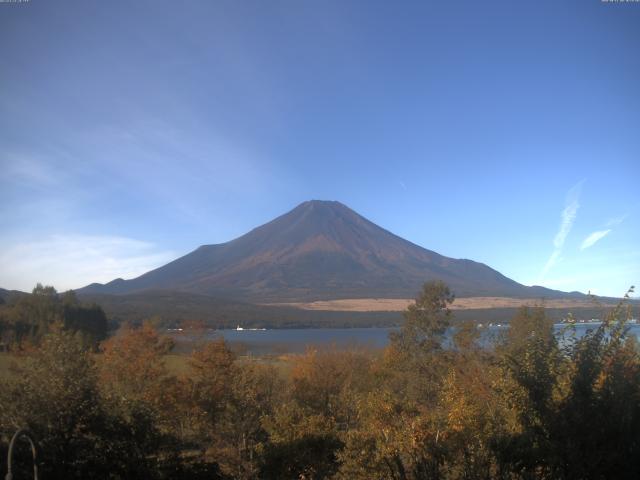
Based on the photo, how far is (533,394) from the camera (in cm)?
890

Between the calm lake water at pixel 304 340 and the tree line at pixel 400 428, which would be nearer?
the tree line at pixel 400 428

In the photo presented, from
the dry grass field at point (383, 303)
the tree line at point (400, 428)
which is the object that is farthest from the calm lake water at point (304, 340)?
the dry grass field at point (383, 303)

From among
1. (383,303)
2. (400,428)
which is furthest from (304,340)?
(383,303)

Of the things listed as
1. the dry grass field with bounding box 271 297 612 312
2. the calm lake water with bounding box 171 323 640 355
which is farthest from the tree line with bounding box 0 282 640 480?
the dry grass field with bounding box 271 297 612 312

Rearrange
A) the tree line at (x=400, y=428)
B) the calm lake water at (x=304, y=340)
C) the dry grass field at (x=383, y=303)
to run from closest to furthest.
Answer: the tree line at (x=400, y=428), the calm lake water at (x=304, y=340), the dry grass field at (x=383, y=303)

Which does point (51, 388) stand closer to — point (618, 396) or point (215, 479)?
point (215, 479)

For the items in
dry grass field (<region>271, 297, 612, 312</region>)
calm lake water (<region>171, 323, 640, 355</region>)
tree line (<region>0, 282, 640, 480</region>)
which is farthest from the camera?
dry grass field (<region>271, 297, 612, 312</region>)

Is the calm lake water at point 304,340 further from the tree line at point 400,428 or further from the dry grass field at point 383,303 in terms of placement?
the dry grass field at point 383,303

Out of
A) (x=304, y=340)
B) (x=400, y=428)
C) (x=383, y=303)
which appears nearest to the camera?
(x=400, y=428)

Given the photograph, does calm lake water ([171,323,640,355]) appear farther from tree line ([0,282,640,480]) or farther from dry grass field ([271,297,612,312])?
dry grass field ([271,297,612,312])

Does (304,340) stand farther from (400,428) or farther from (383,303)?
(383,303)

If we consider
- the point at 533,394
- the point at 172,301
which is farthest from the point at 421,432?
the point at 172,301

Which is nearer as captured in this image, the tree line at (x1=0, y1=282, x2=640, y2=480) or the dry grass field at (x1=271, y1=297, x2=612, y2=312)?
the tree line at (x1=0, y1=282, x2=640, y2=480)

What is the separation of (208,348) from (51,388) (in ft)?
51.8
